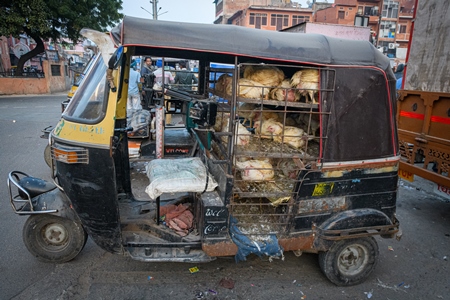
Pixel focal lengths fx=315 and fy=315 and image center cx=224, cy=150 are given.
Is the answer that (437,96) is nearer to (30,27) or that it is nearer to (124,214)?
(124,214)

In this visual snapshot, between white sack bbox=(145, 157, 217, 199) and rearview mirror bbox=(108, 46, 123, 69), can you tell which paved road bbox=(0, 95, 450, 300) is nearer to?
white sack bbox=(145, 157, 217, 199)

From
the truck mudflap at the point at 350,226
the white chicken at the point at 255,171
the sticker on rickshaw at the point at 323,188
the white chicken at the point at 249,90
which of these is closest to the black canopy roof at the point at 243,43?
the white chicken at the point at 249,90

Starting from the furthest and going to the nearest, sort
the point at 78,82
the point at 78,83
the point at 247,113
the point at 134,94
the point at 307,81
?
the point at 134,94 → the point at 78,82 → the point at 78,83 → the point at 247,113 → the point at 307,81

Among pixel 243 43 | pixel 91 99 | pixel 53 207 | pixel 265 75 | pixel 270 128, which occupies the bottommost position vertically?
pixel 53 207

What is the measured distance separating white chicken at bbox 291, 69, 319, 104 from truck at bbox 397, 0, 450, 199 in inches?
104

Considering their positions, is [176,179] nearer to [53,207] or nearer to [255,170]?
[255,170]

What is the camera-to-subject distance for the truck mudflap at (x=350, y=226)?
9.97 feet

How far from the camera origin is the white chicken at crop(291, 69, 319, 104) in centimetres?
278

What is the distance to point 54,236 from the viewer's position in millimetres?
3303

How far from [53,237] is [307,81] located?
118 inches

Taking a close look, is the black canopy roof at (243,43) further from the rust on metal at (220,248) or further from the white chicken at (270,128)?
the rust on metal at (220,248)

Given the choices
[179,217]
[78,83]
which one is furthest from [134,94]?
[179,217]

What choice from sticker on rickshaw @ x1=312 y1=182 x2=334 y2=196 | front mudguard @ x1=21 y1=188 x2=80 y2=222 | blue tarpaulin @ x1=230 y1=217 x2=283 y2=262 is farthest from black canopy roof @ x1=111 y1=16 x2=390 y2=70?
front mudguard @ x1=21 y1=188 x2=80 y2=222

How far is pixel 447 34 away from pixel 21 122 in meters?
12.3
